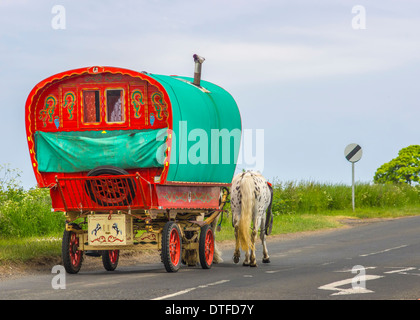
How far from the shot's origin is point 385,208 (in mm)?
40406

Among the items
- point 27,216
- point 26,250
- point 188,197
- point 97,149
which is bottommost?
point 26,250

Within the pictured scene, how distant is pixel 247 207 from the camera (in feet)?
55.6

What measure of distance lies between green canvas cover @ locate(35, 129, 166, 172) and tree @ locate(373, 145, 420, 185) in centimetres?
6043

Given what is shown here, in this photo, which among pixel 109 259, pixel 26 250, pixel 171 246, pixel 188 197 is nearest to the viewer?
pixel 171 246

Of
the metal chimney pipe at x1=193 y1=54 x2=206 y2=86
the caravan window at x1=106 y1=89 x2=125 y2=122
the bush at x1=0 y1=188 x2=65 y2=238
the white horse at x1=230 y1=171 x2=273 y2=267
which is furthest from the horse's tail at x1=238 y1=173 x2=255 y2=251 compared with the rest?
the bush at x1=0 y1=188 x2=65 y2=238

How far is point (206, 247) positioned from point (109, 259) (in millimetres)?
2073

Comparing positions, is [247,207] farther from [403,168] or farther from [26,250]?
[403,168]

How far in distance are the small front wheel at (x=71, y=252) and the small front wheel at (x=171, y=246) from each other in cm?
192

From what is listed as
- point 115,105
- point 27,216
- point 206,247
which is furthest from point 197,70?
point 27,216

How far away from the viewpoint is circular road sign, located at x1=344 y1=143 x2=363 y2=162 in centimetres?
3675

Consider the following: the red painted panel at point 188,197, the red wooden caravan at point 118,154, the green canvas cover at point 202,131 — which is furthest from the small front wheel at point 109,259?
the green canvas cover at point 202,131
